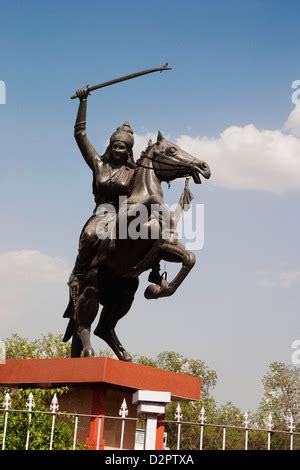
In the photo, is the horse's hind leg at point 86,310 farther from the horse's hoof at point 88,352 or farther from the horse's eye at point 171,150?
the horse's eye at point 171,150

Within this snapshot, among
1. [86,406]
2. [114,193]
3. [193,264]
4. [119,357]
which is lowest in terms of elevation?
[86,406]

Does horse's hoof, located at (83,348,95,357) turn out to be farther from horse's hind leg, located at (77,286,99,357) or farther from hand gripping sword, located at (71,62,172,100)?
hand gripping sword, located at (71,62,172,100)

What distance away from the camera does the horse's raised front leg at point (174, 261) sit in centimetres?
749

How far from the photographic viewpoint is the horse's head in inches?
308

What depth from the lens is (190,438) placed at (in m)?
26.0

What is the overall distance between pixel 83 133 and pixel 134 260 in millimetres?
1748

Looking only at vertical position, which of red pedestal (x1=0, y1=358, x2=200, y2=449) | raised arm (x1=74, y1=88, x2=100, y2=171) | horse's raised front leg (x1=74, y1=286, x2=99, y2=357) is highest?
raised arm (x1=74, y1=88, x2=100, y2=171)

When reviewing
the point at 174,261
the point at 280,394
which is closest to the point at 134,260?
the point at 174,261

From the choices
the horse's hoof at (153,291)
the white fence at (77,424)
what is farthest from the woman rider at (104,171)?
the white fence at (77,424)

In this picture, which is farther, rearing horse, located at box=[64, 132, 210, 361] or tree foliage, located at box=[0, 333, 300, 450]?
tree foliage, located at box=[0, 333, 300, 450]

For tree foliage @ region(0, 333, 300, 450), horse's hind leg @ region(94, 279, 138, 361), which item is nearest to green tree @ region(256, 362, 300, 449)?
tree foliage @ region(0, 333, 300, 450)

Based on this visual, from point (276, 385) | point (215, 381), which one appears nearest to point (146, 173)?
point (276, 385)
